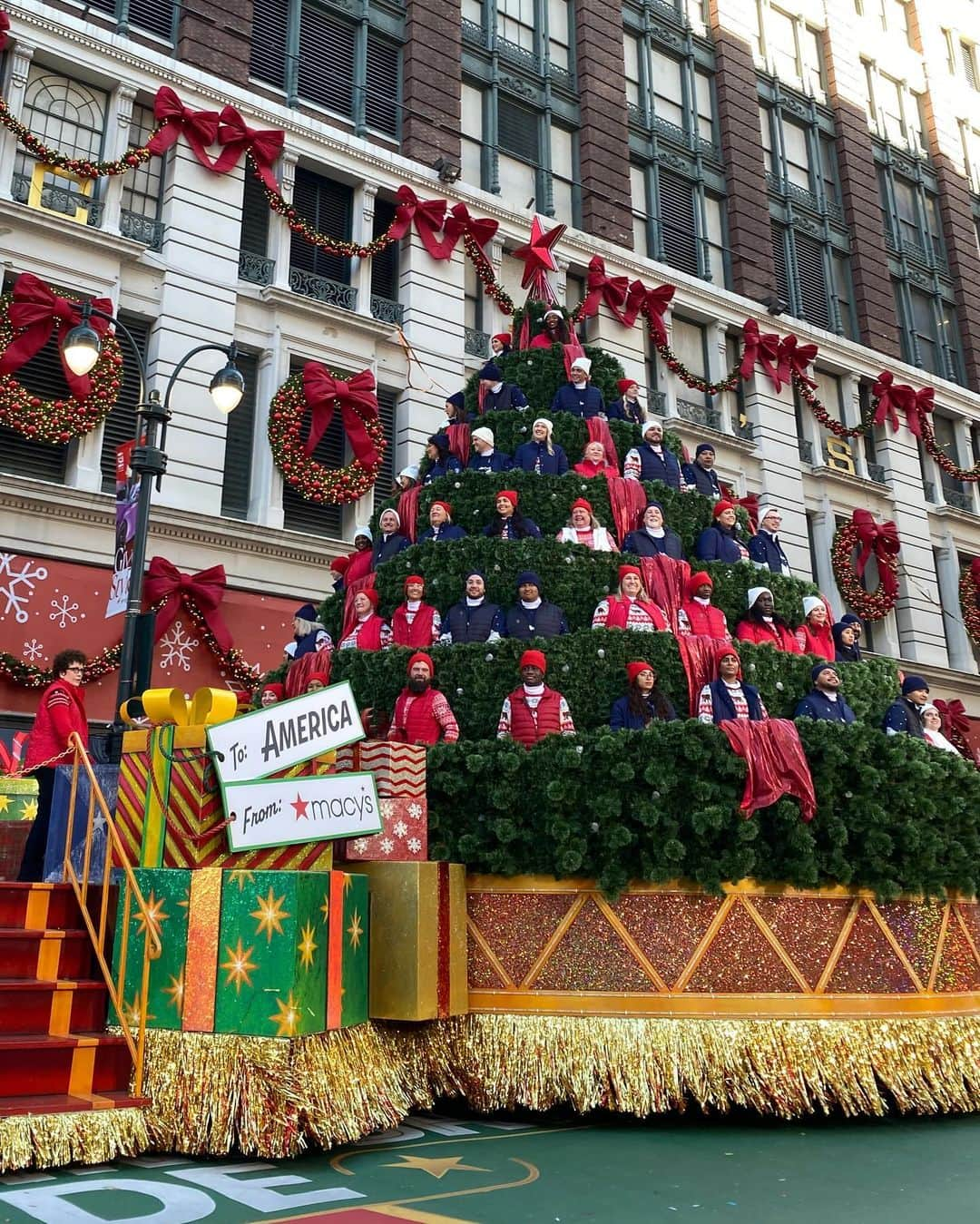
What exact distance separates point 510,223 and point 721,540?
16841 millimetres

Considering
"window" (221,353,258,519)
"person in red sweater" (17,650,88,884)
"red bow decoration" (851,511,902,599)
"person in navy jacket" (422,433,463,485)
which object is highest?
"red bow decoration" (851,511,902,599)

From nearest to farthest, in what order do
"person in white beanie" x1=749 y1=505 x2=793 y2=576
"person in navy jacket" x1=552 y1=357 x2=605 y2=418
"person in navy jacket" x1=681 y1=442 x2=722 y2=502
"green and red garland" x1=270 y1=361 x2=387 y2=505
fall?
"person in white beanie" x1=749 y1=505 x2=793 y2=576 < "person in navy jacket" x1=681 y1=442 x2=722 y2=502 < "person in navy jacket" x1=552 y1=357 x2=605 y2=418 < "green and red garland" x1=270 y1=361 x2=387 y2=505

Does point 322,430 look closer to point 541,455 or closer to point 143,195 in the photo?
point 143,195

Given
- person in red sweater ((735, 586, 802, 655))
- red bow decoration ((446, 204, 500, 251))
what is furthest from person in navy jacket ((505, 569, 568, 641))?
red bow decoration ((446, 204, 500, 251))

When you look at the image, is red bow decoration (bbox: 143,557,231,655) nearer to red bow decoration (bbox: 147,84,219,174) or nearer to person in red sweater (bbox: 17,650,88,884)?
red bow decoration (bbox: 147,84,219,174)

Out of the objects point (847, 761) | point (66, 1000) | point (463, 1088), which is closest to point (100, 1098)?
point (66, 1000)

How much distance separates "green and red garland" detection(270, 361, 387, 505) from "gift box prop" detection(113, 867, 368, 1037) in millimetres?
14955

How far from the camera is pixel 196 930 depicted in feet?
20.2

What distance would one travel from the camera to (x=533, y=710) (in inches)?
351

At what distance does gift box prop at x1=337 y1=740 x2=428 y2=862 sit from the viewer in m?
7.60

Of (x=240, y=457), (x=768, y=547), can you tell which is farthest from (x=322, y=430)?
(x=768, y=547)

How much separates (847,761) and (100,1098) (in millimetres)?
5460

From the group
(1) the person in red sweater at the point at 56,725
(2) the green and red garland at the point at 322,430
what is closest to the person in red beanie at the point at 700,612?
(1) the person in red sweater at the point at 56,725

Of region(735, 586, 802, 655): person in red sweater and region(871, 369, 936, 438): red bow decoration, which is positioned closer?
region(735, 586, 802, 655): person in red sweater
